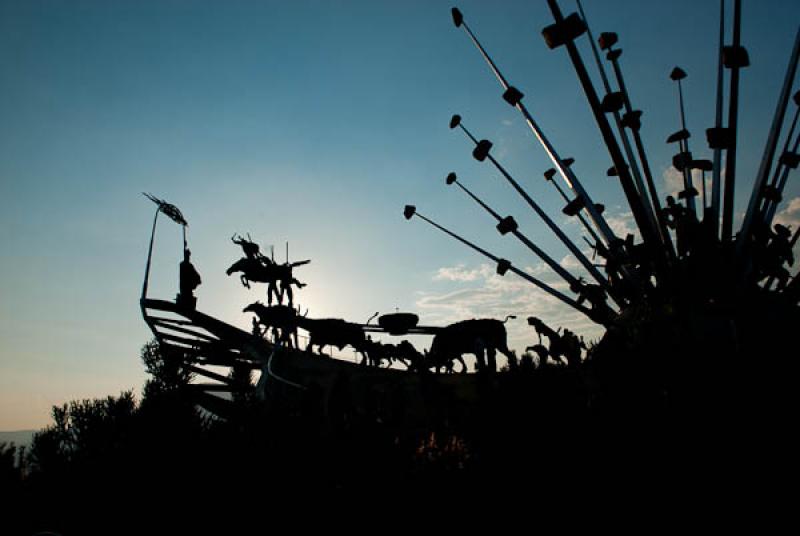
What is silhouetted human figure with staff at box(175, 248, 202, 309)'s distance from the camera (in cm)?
944

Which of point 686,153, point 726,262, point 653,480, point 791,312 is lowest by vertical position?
point 653,480

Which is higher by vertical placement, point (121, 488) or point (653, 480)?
point (121, 488)

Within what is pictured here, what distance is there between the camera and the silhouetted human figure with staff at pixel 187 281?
9.44 m

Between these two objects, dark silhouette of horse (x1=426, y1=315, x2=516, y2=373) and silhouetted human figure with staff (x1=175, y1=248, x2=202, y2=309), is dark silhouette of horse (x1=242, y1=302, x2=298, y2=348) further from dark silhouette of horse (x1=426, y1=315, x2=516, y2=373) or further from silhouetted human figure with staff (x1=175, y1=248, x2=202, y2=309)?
dark silhouette of horse (x1=426, y1=315, x2=516, y2=373)

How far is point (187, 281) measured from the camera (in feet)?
32.4

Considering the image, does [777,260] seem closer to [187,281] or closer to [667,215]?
[667,215]

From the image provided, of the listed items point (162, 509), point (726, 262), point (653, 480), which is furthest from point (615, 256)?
point (162, 509)

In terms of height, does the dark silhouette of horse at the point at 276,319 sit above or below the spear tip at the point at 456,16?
below

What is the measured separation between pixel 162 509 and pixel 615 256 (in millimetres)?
9932

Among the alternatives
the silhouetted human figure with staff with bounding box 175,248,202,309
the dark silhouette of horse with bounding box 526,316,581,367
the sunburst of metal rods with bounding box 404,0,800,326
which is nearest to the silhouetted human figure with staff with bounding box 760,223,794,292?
the sunburst of metal rods with bounding box 404,0,800,326

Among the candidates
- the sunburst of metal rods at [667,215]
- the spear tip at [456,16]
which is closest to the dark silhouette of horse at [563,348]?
the sunburst of metal rods at [667,215]

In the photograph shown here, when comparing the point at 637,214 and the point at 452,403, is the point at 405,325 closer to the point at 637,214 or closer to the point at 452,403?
the point at 452,403

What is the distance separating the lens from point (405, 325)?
1034 cm

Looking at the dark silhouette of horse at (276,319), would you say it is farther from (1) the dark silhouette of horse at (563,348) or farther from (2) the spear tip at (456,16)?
(2) the spear tip at (456,16)
